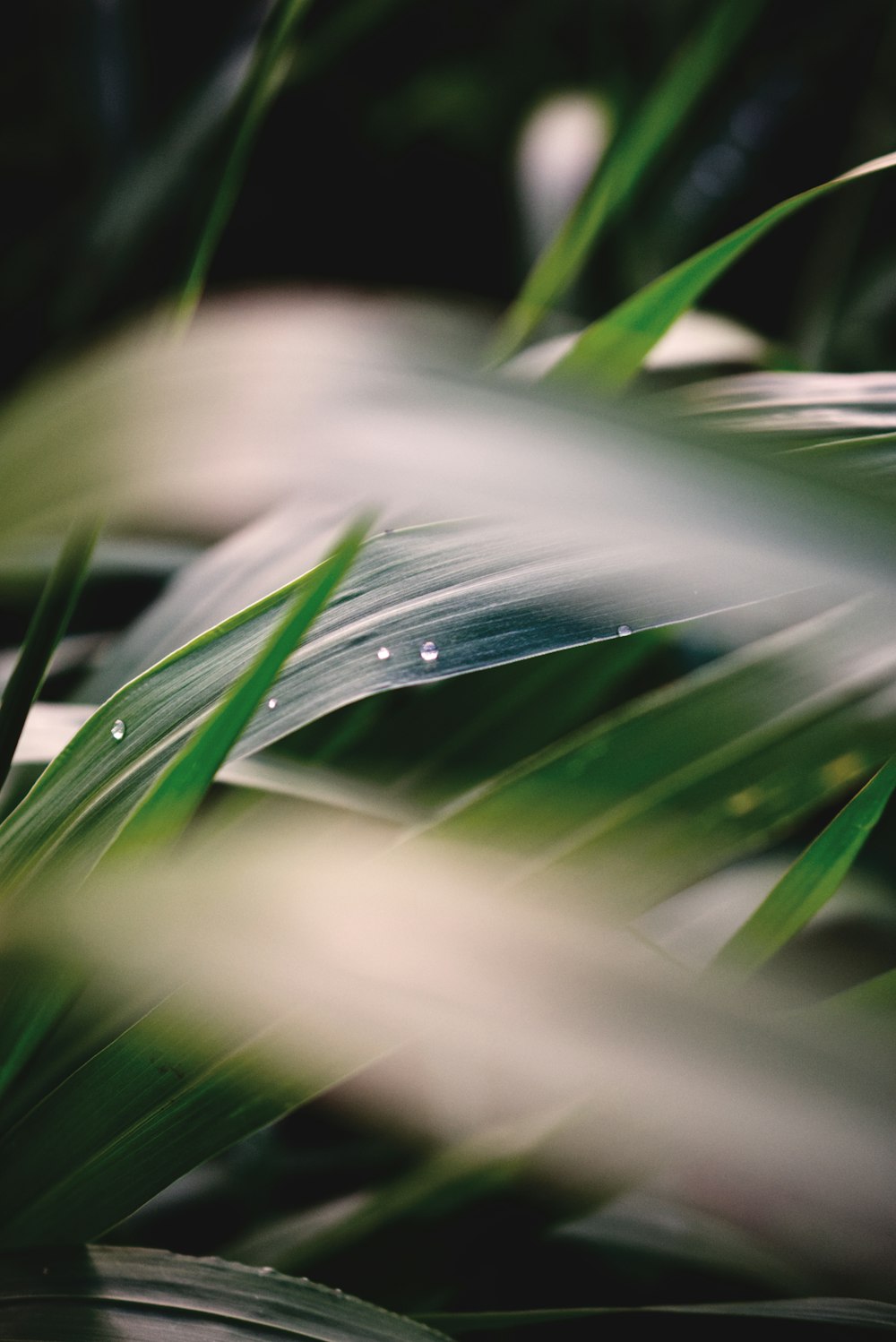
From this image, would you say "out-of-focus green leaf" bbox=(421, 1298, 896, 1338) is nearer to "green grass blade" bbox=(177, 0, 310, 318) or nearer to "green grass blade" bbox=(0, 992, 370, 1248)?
"green grass blade" bbox=(0, 992, 370, 1248)

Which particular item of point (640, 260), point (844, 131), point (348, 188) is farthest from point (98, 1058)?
point (844, 131)

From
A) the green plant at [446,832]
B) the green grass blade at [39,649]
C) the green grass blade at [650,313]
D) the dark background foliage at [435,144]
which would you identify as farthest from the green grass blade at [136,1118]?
the dark background foliage at [435,144]

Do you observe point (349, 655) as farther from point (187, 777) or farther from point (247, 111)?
point (247, 111)

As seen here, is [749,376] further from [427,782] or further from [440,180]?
[440,180]

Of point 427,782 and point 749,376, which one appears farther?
point 427,782

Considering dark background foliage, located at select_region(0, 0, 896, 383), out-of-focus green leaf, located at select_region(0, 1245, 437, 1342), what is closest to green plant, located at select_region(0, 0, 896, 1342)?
out-of-focus green leaf, located at select_region(0, 1245, 437, 1342)

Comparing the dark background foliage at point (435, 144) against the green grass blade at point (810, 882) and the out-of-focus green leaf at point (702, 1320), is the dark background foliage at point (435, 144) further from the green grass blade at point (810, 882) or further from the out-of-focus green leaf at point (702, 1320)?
the out-of-focus green leaf at point (702, 1320)
